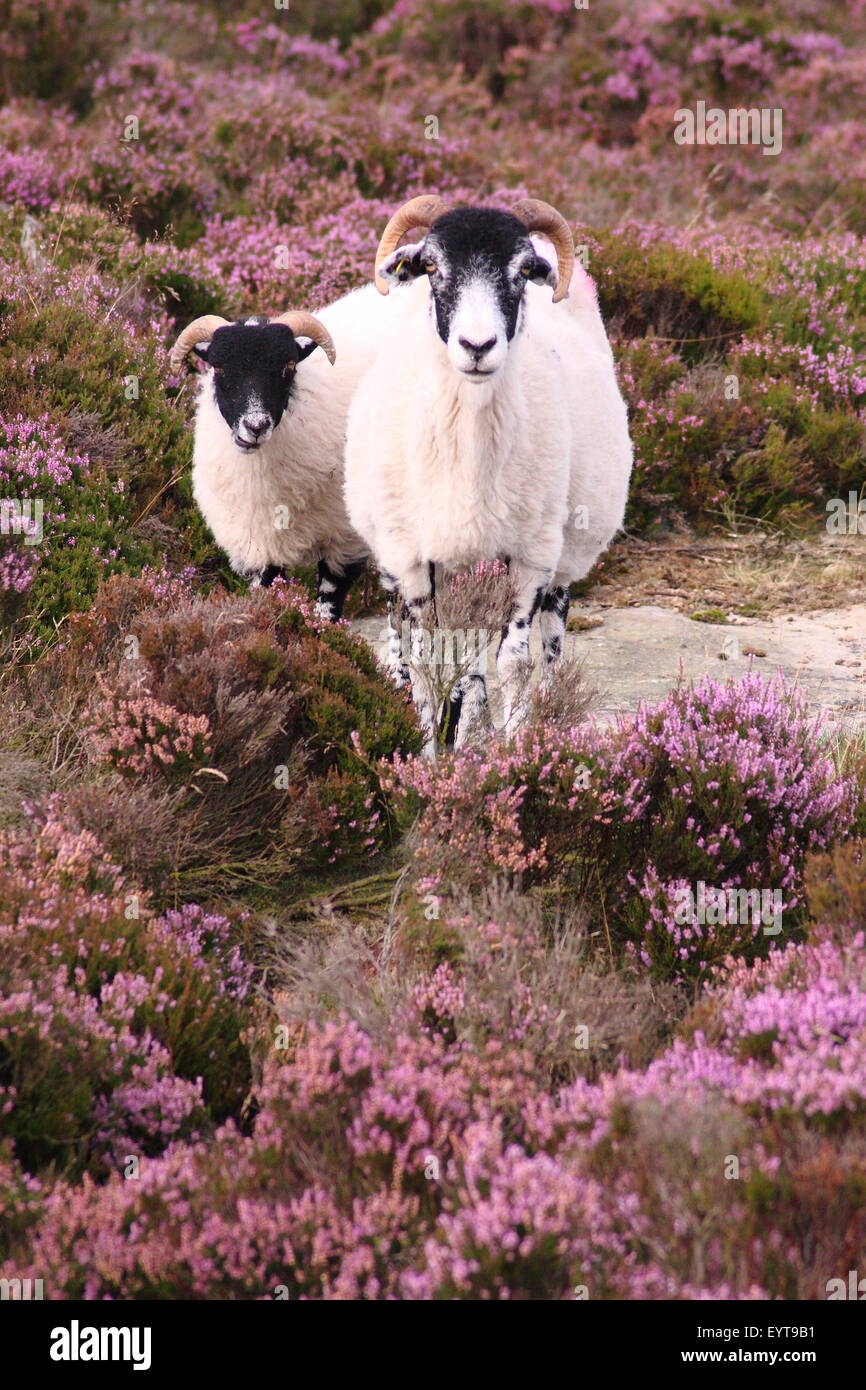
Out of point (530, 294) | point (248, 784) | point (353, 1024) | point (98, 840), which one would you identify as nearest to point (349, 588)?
point (530, 294)

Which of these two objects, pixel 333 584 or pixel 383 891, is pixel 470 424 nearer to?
pixel 333 584

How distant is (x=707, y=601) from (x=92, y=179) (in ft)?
19.7

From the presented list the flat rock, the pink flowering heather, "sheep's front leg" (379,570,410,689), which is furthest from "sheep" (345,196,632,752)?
the pink flowering heather

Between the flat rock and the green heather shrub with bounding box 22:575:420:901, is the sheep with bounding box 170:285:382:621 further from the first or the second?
the green heather shrub with bounding box 22:575:420:901

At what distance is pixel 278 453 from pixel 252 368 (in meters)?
0.46

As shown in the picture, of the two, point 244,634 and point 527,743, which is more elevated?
point 244,634

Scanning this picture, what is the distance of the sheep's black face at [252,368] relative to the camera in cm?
653

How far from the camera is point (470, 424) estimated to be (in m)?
5.62

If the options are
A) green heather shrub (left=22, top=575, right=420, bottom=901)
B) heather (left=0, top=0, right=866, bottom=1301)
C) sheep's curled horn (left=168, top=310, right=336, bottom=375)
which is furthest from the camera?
sheep's curled horn (left=168, top=310, right=336, bottom=375)

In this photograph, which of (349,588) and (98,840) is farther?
(349,588)

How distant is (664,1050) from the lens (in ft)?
11.8

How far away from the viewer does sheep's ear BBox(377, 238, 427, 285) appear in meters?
5.71

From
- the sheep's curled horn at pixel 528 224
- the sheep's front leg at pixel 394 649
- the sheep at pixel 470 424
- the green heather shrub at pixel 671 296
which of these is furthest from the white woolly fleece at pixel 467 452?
the green heather shrub at pixel 671 296
